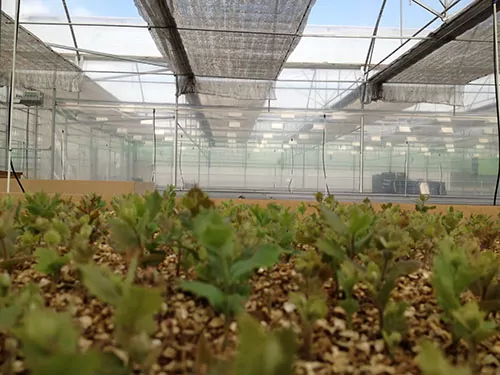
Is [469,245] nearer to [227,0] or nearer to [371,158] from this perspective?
[227,0]

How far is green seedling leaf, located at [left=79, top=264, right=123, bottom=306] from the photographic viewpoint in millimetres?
385

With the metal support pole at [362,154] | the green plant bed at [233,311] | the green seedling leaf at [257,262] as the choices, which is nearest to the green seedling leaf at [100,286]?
the green plant bed at [233,311]

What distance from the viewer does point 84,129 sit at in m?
9.08

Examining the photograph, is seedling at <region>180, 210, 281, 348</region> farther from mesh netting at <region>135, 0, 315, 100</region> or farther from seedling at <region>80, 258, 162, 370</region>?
mesh netting at <region>135, 0, 315, 100</region>

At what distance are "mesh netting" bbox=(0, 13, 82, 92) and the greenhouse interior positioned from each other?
0.03 m

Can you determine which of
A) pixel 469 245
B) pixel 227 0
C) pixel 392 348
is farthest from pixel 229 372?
pixel 227 0

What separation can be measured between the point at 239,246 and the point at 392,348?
22 cm

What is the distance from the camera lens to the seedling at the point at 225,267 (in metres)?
0.46

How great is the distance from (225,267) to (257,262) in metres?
0.04

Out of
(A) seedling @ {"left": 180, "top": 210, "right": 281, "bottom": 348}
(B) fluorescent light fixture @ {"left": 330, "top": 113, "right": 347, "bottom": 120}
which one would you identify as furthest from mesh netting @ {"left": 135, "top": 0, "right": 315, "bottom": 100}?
(A) seedling @ {"left": 180, "top": 210, "right": 281, "bottom": 348}

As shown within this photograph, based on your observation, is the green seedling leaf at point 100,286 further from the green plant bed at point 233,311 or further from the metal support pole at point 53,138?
the metal support pole at point 53,138

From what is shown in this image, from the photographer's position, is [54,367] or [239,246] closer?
[54,367]

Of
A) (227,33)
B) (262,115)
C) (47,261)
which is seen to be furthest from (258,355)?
(262,115)

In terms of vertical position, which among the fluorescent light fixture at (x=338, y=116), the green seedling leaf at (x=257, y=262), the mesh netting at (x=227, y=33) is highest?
the mesh netting at (x=227, y=33)
